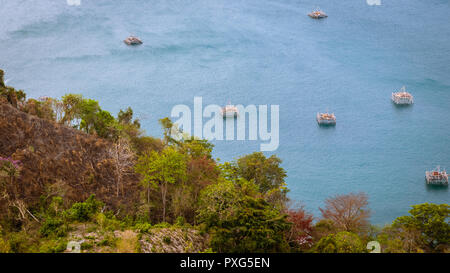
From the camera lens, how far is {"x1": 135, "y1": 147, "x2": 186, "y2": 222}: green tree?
104 feet

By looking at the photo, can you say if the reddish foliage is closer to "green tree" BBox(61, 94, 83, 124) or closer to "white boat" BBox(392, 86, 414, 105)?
"green tree" BBox(61, 94, 83, 124)

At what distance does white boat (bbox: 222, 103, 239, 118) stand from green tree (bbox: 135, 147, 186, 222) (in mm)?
41083

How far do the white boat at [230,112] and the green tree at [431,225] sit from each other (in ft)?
150

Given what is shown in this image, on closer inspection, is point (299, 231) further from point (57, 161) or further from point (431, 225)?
point (57, 161)

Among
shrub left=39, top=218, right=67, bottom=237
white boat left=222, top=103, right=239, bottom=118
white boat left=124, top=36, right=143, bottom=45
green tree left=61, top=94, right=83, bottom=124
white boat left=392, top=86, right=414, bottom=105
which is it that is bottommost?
shrub left=39, top=218, right=67, bottom=237

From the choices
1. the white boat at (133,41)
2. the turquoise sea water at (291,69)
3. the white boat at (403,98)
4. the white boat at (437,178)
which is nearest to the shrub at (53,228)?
the turquoise sea water at (291,69)

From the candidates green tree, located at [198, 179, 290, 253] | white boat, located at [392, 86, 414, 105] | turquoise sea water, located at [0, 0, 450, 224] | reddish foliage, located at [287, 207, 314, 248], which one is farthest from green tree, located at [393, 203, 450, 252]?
white boat, located at [392, 86, 414, 105]

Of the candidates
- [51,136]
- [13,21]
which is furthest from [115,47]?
[51,136]

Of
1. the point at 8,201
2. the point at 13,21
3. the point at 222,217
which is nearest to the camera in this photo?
the point at 222,217

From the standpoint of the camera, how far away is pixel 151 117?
73.4m

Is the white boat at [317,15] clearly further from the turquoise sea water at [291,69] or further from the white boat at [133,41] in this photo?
the white boat at [133,41]

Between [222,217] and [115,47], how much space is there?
72.6 m

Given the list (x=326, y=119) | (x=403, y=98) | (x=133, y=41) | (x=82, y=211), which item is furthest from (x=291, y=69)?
(x=82, y=211)
